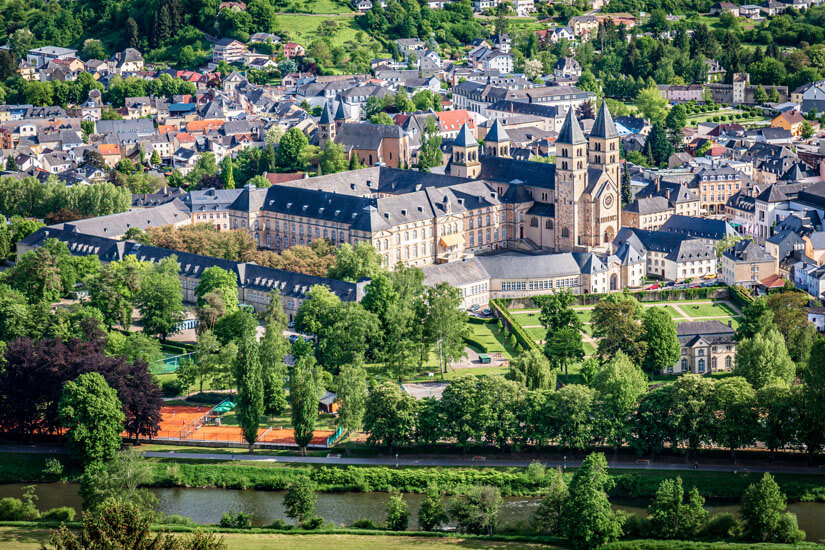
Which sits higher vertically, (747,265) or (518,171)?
(518,171)

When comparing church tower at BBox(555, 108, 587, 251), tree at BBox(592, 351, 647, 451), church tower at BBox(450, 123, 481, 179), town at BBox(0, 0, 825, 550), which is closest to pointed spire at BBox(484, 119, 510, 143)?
town at BBox(0, 0, 825, 550)

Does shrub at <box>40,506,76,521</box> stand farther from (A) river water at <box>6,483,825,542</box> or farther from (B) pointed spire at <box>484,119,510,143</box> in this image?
(B) pointed spire at <box>484,119,510,143</box>

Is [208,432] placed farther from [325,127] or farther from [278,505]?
[325,127]

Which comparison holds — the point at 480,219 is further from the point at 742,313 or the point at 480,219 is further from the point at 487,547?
the point at 487,547

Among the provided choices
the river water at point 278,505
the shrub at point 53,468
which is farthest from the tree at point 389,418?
the shrub at point 53,468

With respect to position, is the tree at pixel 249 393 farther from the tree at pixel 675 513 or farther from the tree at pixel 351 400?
the tree at pixel 675 513

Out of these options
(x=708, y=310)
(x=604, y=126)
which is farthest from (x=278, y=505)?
(x=604, y=126)
